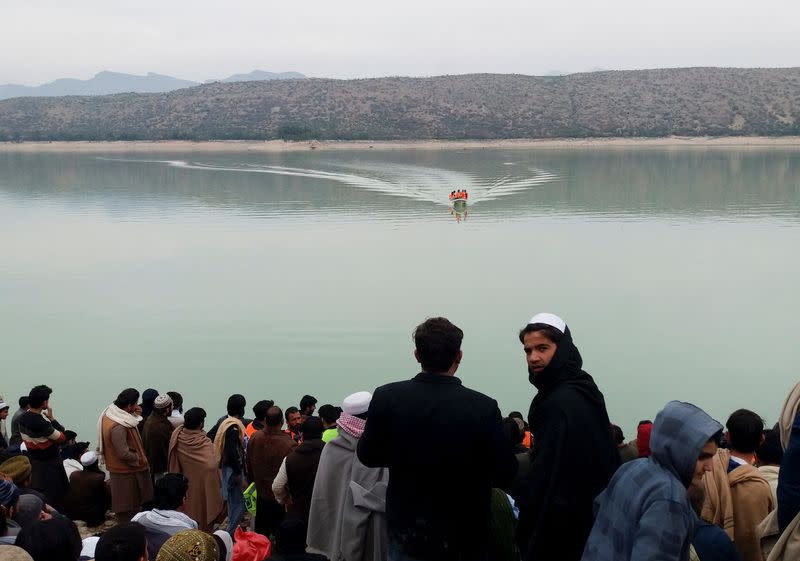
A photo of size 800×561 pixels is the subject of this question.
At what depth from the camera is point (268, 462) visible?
5.29 m

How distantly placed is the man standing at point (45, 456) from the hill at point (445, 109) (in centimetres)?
7162

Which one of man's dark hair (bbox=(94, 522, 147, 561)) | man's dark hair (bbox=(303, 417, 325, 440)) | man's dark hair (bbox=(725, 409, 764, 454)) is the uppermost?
man's dark hair (bbox=(725, 409, 764, 454))

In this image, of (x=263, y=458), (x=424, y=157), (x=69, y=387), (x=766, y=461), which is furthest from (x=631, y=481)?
(x=424, y=157)

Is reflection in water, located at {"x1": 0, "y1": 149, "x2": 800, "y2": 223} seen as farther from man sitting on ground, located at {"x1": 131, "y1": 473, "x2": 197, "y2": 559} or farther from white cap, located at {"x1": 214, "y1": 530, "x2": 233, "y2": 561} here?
white cap, located at {"x1": 214, "y1": 530, "x2": 233, "y2": 561}

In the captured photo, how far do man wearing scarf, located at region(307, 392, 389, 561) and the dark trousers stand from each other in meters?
1.50

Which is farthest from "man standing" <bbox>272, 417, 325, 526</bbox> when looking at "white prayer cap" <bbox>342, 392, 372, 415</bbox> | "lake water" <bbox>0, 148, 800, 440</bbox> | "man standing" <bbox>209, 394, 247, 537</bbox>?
"lake water" <bbox>0, 148, 800, 440</bbox>

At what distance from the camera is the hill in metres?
80.1

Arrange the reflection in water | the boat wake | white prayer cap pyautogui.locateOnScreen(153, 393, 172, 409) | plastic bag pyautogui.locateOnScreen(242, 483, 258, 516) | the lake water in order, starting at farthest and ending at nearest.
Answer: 1. the boat wake
2. the reflection in water
3. the lake water
4. white prayer cap pyautogui.locateOnScreen(153, 393, 172, 409)
5. plastic bag pyautogui.locateOnScreen(242, 483, 258, 516)

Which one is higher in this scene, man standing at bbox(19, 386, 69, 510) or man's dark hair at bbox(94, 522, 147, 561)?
man's dark hair at bbox(94, 522, 147, 561)

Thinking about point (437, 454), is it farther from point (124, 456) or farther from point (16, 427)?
point (16, 427)

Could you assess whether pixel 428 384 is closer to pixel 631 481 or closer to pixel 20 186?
pixel 631 481

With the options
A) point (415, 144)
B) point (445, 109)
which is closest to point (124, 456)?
point (415, 144)

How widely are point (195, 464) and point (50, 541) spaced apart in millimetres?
2133

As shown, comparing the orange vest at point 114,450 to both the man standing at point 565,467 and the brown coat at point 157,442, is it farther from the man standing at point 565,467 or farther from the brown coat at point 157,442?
the man standing at point 565,467
